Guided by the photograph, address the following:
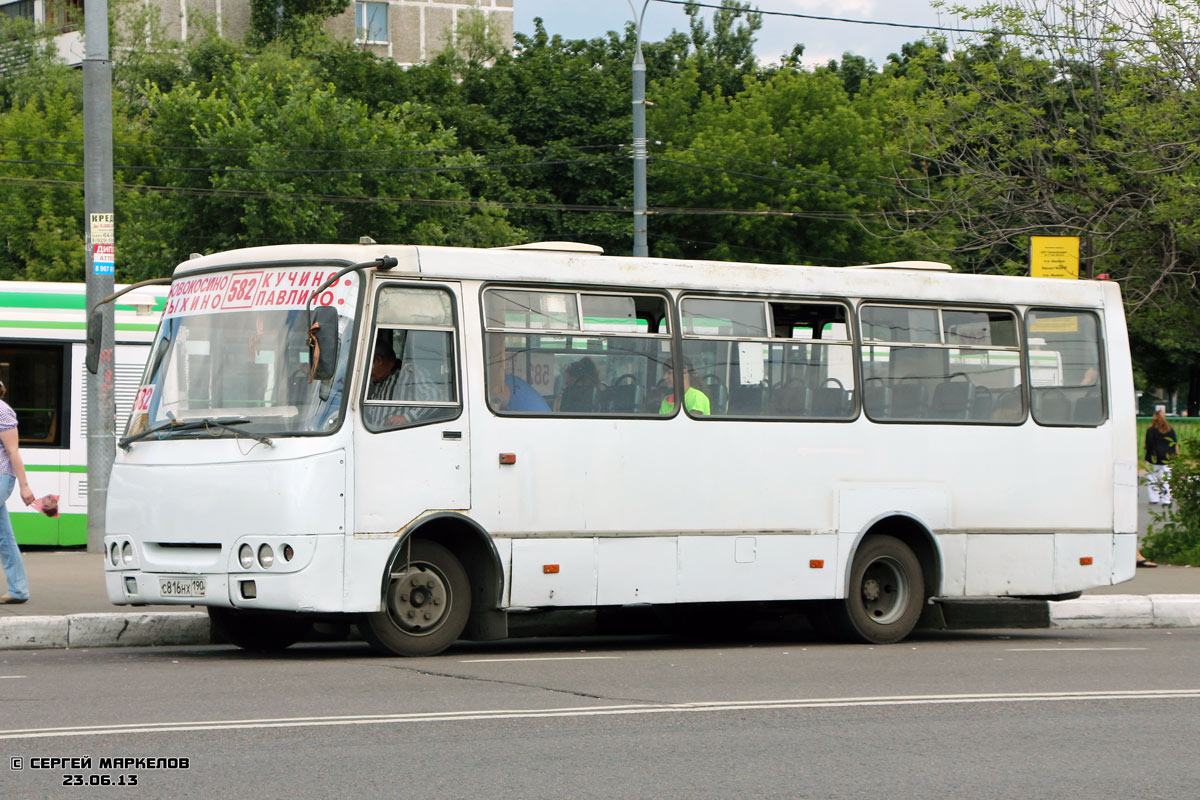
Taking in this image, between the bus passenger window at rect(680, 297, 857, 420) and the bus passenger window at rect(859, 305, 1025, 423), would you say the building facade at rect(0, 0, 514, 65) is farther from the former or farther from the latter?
the bus passenger window at rect(680, 297, 857, 420)

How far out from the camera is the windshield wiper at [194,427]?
1075cm

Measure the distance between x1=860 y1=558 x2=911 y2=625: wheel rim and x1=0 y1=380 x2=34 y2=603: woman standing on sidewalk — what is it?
639 cm

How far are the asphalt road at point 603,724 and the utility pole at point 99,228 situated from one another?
20.0 ft

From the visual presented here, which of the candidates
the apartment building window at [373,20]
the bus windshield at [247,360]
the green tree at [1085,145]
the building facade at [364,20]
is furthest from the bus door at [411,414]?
the apartment building window at [373,20]

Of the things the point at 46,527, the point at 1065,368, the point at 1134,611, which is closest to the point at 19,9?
the point at 46,527

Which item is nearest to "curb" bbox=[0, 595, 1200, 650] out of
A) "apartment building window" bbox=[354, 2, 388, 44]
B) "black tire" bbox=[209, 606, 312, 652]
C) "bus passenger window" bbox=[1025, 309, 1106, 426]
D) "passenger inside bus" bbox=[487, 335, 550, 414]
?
"black tire" bbox=[209, 606, 312, 652]

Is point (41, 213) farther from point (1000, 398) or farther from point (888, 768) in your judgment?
point (888, 768)

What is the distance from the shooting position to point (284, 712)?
8.38 metres

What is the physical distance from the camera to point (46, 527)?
1997 centimetres

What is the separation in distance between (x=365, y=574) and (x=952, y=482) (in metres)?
5.00

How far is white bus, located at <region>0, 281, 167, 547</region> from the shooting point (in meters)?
20.1

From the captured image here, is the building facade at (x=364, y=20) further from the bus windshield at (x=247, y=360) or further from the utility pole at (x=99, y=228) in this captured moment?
the bus windshield at (x=247, y=360)

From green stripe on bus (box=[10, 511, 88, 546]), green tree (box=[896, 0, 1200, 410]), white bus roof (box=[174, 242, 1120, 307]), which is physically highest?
green tree (box=[896, 0, 1200, 410])

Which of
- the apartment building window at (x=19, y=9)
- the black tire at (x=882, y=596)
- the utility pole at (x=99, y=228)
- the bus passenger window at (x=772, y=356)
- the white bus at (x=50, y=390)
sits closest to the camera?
the bus passenger window at (x=772, y=356)
